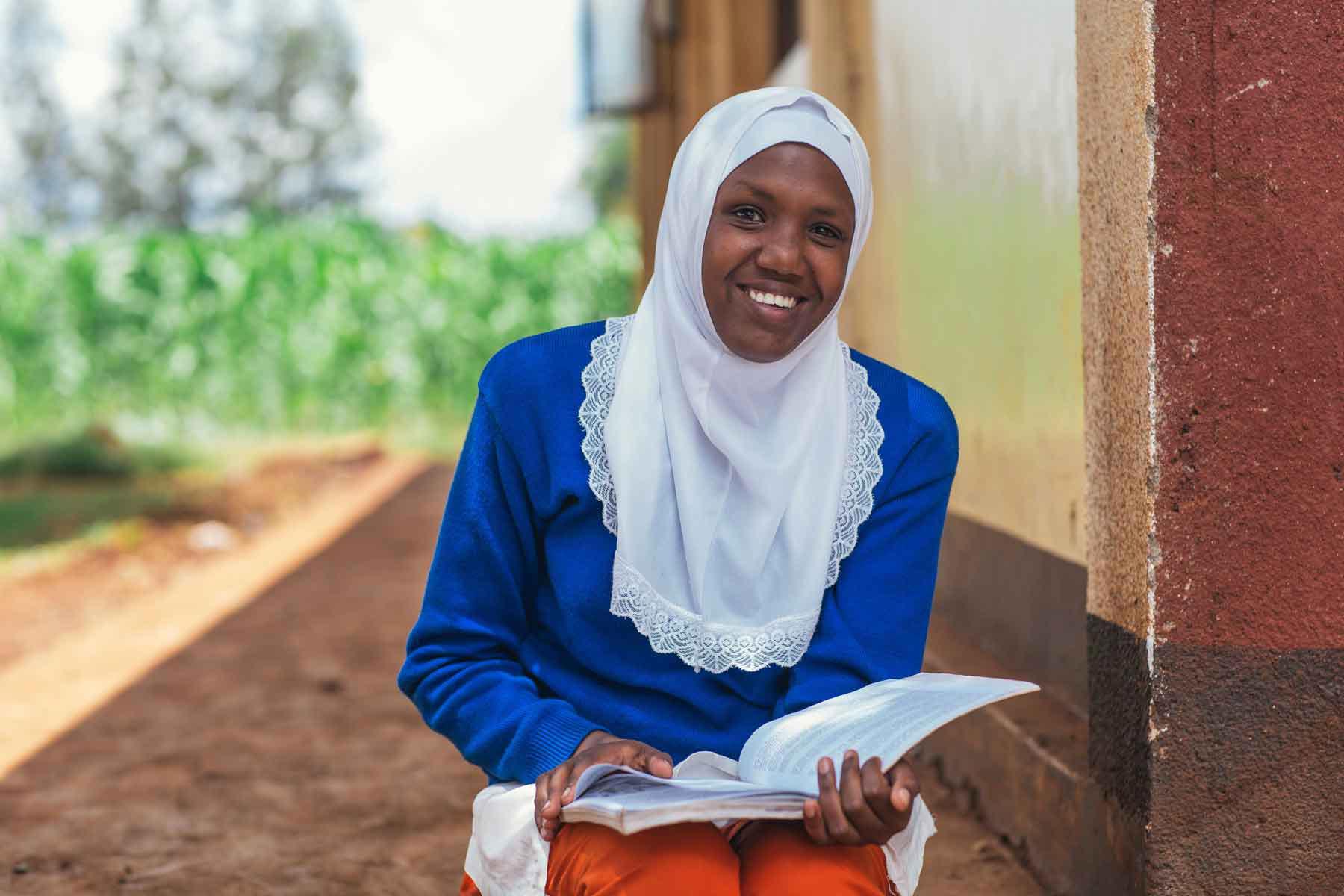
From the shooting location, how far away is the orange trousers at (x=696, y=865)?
5.93 feet

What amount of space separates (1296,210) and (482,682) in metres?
1.39

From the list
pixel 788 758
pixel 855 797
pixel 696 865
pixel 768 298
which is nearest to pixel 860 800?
pixel 855 797

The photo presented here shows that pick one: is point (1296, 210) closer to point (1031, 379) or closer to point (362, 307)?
point (1031, 379)

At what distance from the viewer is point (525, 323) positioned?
1656cm

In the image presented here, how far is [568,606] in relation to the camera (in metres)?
2.08

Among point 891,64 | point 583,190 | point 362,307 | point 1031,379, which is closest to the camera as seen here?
point 1031,379

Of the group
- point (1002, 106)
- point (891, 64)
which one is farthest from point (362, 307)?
point (1002, 106)

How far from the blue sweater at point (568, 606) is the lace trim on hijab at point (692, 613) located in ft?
0.06

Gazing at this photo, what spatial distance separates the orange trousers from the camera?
5.93 feet

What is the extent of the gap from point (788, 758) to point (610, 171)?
42522mm

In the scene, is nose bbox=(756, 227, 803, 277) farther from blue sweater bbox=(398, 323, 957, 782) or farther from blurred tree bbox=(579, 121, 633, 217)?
blurred tree bbox=(579, 121, 633, 217)

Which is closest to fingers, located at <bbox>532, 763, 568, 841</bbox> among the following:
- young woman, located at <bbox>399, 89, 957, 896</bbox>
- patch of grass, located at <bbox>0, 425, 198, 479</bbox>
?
young woman, located at <bbox>399, 89, 957, 896</bbox>

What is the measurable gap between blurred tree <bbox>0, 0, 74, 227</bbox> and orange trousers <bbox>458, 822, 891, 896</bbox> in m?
43.4

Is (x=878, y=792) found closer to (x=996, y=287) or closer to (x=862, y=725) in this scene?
(x=862, y=725)
